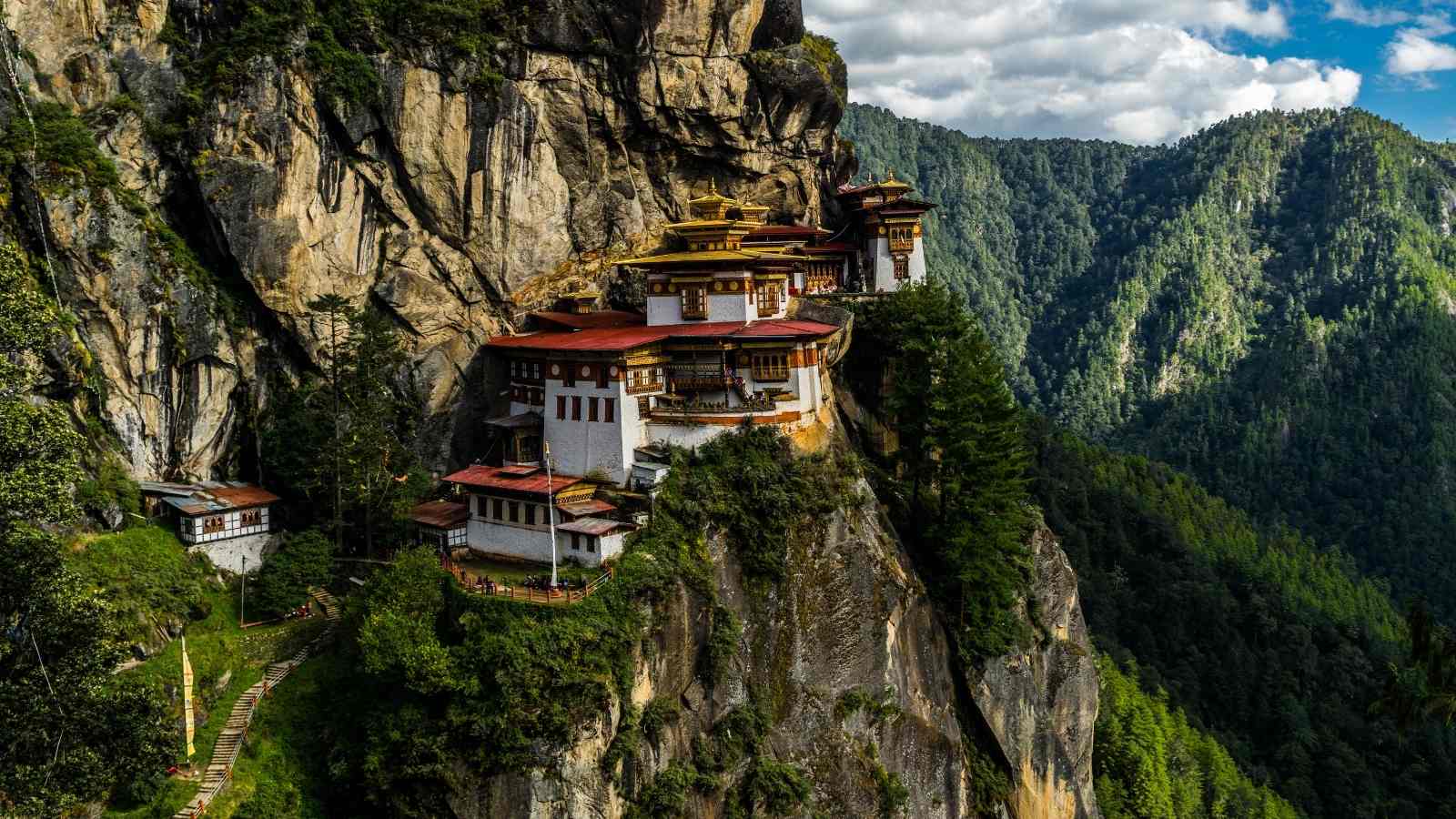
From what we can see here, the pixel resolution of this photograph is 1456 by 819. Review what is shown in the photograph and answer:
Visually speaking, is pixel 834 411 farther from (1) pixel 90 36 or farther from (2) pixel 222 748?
(1) pixel 90 36

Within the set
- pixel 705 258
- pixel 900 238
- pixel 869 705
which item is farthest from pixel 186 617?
pixel 900 238

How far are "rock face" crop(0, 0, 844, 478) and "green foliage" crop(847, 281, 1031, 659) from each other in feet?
55.6

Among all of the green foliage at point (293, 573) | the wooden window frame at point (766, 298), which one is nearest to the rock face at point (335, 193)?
the green foliage at point (293, 573)

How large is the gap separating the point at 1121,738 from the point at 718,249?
4160cm

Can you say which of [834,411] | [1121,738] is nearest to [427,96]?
[834,411]

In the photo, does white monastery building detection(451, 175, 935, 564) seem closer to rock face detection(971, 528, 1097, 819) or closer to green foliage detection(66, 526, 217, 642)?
green foliage detection(66, 526, 217, 642)

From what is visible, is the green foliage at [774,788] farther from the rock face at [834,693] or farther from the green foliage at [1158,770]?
the green foliage at [1158,770]

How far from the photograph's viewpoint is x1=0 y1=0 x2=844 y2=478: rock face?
44.2 metres

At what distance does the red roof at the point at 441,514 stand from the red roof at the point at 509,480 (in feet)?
5.75

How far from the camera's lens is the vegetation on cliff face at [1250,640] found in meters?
84.1

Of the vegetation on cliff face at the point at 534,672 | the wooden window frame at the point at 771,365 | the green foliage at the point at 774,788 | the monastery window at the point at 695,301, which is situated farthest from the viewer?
the monastery window at the point at 695,301

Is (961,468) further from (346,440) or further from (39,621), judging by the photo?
(39,621)

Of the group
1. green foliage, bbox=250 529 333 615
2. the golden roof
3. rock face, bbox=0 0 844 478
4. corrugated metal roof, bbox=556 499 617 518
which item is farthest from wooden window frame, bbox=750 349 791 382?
green foliage, bbox=250 529 333 615

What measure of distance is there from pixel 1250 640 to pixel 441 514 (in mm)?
79032
